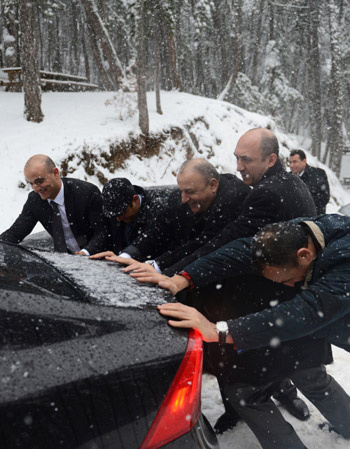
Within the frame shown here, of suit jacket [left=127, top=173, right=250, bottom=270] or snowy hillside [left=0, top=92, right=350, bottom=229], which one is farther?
snowy hillside [left=0, top=92, right=350, bottom=229]

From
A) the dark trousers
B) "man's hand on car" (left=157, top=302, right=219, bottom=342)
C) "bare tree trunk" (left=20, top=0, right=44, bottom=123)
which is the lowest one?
the dark trousers

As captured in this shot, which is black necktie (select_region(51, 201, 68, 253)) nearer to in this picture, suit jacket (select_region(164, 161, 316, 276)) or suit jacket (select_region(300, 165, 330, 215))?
suit jacket (select_region(164, 161, 316, 276))

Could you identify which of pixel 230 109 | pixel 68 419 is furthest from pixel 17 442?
pixel 230 109

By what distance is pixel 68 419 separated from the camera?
1209mm

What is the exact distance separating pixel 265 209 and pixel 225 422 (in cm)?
142

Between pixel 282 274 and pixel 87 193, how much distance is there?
2.40m

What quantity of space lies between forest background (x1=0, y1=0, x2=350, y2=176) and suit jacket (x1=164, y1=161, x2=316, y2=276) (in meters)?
8.65

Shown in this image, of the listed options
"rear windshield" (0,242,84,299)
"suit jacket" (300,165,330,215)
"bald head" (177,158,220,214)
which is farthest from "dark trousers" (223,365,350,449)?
"suit jacket" (300,165,330,215)

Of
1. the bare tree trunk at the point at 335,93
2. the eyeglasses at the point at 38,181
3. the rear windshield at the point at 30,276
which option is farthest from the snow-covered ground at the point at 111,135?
the eyeglasses at the point at 38,181

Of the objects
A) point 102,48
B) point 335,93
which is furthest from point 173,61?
point 335,93

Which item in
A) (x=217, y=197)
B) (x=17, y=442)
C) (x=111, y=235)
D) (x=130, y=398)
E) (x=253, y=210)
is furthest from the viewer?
(x=111, y=235)

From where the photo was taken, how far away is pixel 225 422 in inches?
105

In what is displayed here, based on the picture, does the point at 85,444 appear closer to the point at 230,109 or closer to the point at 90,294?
the point at 90,294

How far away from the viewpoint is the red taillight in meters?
1.33
